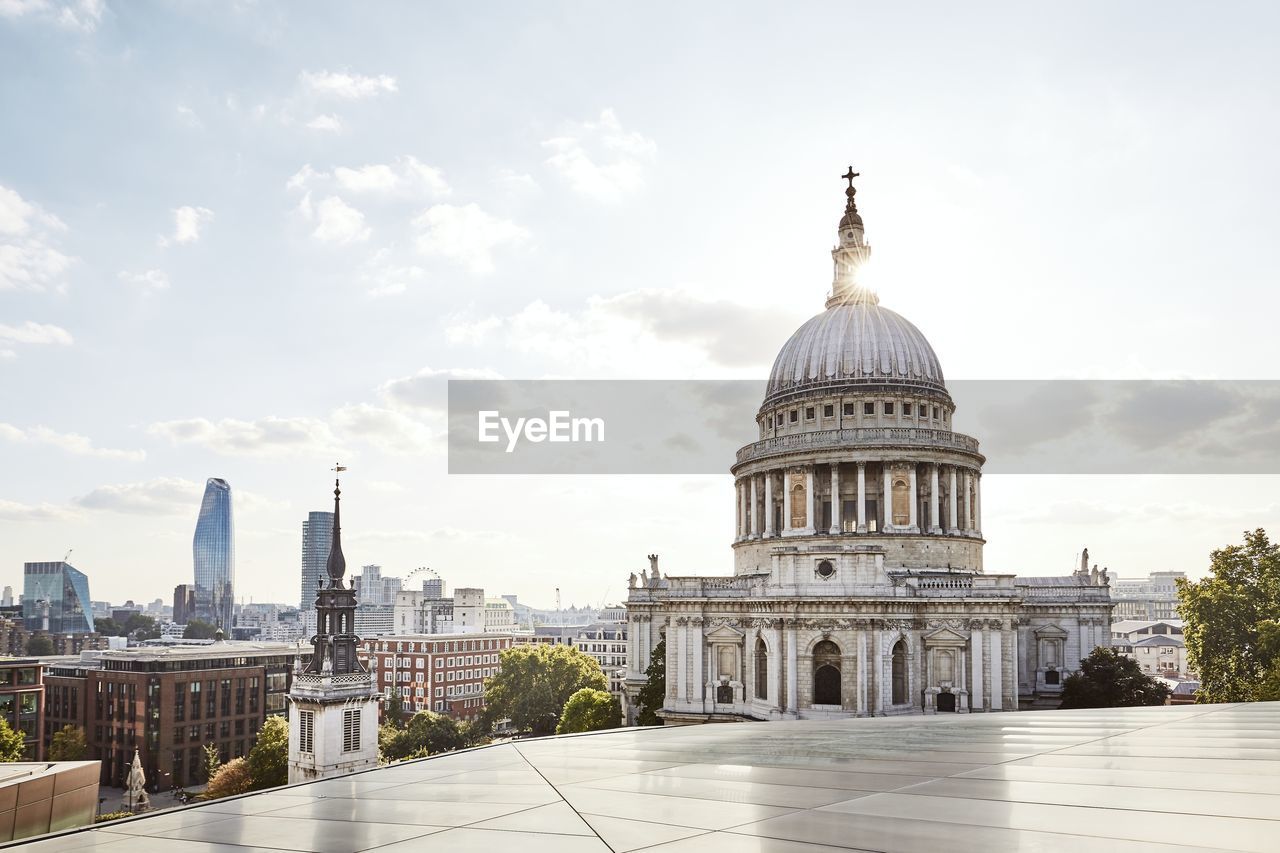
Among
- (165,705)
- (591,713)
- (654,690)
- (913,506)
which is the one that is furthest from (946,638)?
(165,705)

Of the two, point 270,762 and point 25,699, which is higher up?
point 25,699

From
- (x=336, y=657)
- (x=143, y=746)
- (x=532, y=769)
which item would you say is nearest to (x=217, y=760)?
(x=143, y=746)

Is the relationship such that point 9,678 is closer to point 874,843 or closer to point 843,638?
point 843,638

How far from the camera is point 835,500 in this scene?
7769cm

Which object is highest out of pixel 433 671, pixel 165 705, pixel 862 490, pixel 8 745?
Result: pixel 862 490

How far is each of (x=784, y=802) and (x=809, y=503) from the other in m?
65.8

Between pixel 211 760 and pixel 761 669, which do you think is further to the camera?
pixel 211 760

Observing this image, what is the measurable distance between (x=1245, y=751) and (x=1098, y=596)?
2440 inches

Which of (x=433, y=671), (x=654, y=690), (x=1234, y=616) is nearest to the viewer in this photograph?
(x=1234, y=616)

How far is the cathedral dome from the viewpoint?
8244cm

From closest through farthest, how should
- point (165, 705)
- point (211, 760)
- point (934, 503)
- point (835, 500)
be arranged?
point (934, 503), point (835, 500), point (211, 760), point (165, 705)

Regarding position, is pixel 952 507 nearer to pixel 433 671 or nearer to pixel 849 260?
pixel 849 260

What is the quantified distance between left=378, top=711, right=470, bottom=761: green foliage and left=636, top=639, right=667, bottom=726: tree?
2546cm

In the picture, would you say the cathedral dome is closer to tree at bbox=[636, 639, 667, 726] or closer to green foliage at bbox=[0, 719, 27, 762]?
tree at bbox=[636, 639, 667, 726]
